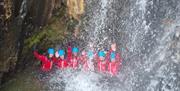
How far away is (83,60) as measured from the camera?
749 centimetres

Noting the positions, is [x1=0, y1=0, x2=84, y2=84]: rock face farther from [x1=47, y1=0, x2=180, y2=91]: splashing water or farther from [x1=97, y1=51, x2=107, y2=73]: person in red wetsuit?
[x1=97, y1=51, x2=107, y2=73]: person in red wetsuit

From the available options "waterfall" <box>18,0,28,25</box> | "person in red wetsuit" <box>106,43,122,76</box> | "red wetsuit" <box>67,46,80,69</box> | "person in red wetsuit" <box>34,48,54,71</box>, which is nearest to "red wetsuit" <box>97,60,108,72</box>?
"person in red wetsuit" <box>106,43,122,76</box>

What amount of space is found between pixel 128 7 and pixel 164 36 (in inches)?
48.8

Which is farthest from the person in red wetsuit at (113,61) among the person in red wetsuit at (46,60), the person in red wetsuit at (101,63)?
the person in red wetsuit at (46,60)

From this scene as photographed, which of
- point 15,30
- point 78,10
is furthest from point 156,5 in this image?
point 15,30

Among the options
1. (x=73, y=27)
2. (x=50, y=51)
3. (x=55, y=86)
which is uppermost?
(x=73, y=27)

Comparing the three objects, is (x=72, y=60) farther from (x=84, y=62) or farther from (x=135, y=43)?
(x=135, y=43)

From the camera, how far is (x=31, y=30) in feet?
23.4

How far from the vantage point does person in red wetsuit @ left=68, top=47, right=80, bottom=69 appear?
739 centimetres

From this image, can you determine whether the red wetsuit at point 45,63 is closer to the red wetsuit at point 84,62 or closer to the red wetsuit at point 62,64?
the red wetsuit at point 62,64

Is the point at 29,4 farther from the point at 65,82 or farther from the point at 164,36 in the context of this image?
the point at 164,36

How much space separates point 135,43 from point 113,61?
65cm

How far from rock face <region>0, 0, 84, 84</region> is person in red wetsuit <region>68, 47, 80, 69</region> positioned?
31.4 inches

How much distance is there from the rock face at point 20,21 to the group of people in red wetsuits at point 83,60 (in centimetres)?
44
